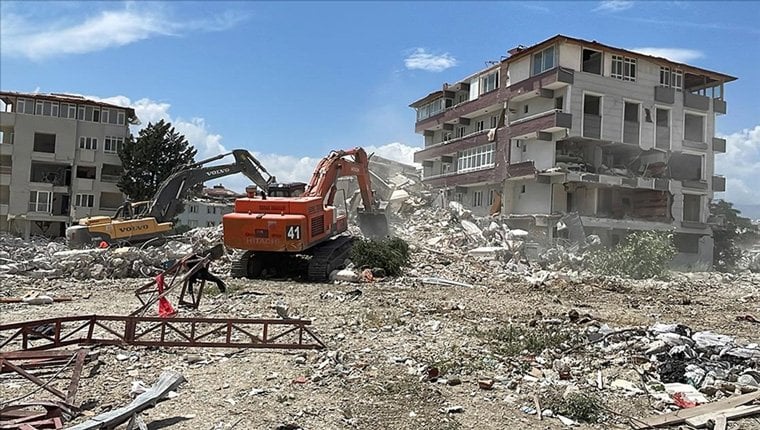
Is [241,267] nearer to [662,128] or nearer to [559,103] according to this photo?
[559,103]

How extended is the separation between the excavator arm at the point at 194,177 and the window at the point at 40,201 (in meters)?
25.1

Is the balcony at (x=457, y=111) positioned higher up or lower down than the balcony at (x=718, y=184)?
higher up

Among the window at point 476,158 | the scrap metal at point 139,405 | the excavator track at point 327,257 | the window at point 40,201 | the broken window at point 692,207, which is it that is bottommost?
the scrap metal at point 139,405

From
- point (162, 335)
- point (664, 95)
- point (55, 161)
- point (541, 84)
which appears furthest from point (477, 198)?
point (162, 335)

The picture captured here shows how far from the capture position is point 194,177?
22.3 meters

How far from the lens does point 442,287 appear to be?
1656 cm

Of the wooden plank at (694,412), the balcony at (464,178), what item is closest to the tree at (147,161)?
the balcony at (464,178)

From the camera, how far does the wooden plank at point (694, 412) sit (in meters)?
6.09

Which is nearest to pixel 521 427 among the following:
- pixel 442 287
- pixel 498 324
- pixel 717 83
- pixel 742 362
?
pixel 742 362

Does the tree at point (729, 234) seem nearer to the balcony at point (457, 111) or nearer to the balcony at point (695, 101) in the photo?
the balcony at point (695, 101)

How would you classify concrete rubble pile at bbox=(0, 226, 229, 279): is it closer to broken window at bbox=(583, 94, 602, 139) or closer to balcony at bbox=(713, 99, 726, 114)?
broken window at bbox=(583, 94, 602, 139)

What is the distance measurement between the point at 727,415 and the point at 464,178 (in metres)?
34.3

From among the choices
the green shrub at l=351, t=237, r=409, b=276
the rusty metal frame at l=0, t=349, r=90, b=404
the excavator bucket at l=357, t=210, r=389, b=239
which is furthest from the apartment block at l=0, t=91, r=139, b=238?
the rusty metal frame at l=0, t=349, r=90, b=404

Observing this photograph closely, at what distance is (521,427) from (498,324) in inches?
198
